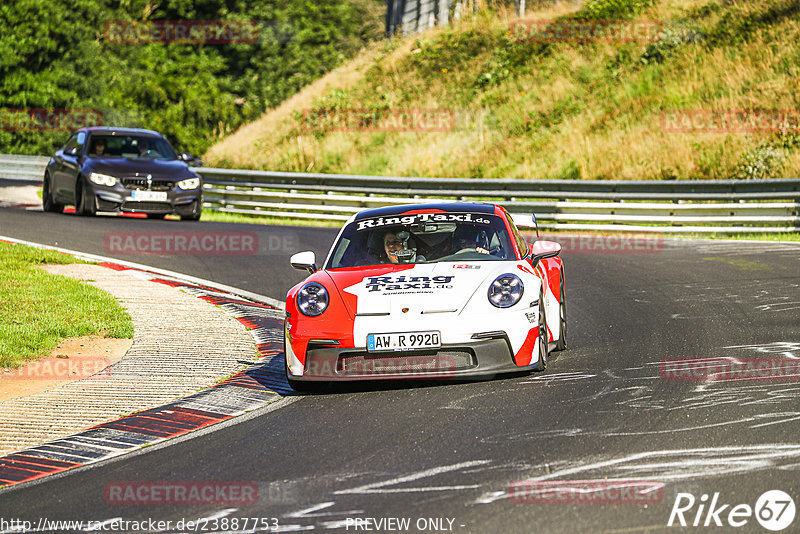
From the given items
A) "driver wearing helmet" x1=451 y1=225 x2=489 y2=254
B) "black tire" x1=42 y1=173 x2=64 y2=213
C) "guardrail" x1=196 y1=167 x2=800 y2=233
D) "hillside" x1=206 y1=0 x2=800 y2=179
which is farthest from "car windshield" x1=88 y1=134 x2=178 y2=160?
"driver wearing helmet" x1=451 y1=225 x2=489 y2=254

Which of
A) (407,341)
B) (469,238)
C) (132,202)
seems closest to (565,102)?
(132,202)

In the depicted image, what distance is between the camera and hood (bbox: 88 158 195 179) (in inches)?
801

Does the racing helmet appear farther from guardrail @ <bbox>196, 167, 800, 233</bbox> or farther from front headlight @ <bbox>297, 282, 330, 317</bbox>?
guardrail @ <bbox>196, 167, 800, 233</bbox>

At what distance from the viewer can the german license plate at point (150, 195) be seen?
20281 millimetres

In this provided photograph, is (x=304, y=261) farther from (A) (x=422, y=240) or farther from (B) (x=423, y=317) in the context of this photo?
(B) (x=423, y=317)

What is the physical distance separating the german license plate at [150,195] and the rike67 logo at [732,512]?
16653 millimetres

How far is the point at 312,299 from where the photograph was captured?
26.2ft

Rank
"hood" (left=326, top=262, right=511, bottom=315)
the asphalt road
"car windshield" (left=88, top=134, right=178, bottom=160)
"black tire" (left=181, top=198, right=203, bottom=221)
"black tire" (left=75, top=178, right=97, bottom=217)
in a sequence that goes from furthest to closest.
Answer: "car windshield" (left=88, top=134, right=178, bottom=160), "black tire" (left=181, top=198, right=203, bottom=221), "black tire" (left=75, top=178, right=97, bottom=217), "hood" (left=326, top=262, right=511, bottom=315), the asphalt road

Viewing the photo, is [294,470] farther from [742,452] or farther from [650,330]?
[650,330]

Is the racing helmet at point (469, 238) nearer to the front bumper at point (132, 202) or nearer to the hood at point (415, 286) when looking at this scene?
the hood at point (415, 286)

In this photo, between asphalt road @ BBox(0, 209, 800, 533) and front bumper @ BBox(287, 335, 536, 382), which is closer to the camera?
asphalt road @ BBox(0, 209, 800, 533)

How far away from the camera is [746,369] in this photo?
25.7 feet

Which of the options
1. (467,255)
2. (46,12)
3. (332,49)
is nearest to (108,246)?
(467,255)

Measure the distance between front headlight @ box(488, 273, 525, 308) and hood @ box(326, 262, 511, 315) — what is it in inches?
3.1
